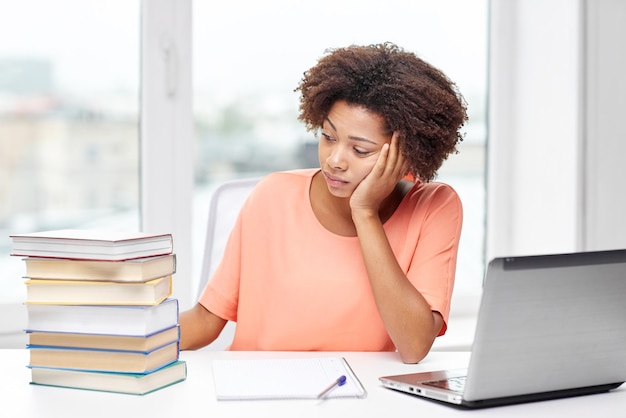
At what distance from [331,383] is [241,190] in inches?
32.6

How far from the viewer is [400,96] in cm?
161

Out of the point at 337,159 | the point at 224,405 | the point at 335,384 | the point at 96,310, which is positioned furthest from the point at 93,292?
the point at 337,159

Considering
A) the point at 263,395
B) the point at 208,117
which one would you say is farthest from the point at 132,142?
the point at 263,395

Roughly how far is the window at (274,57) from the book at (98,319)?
1403mm

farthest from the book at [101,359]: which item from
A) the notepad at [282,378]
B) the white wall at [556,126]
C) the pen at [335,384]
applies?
the white wall at [556,126]

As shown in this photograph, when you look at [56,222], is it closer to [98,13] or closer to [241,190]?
[98,13]

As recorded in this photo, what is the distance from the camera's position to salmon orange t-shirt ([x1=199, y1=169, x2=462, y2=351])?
1.70 m

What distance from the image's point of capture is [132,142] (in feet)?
8.54

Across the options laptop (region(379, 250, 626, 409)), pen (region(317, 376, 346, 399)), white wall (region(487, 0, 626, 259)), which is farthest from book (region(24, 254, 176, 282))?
white wall (region(487, 0, 626, 259))

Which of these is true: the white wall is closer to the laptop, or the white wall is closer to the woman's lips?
the woman's lips

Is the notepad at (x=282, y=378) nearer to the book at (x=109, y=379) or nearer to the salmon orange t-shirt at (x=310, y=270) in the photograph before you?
the book at (x=109, y=379)

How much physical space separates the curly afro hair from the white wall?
112cm

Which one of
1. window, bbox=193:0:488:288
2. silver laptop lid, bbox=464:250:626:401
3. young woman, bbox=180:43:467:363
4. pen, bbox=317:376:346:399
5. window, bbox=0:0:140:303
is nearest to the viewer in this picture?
silver laptop lid, bbox=464:250:626:401

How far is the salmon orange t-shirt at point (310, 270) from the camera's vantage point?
66.9 inches
